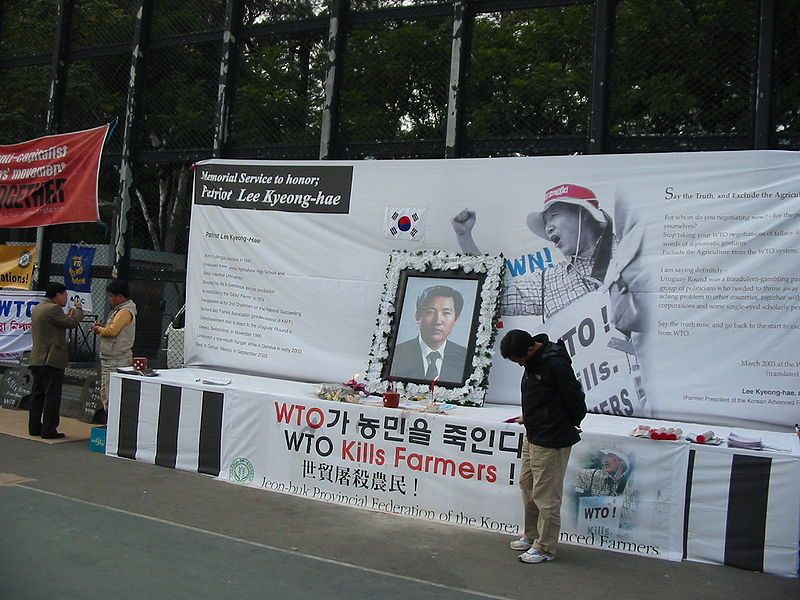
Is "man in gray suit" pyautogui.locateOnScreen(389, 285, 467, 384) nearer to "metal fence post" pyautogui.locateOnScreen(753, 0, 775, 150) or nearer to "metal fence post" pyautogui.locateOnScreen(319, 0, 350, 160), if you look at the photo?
"metal fence post" pyautogui.locateOnScreen(319, 0, 350, 160)

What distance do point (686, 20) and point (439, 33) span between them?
272cm

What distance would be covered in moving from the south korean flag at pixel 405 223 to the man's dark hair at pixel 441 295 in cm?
57

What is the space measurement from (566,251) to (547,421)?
1.99 metres

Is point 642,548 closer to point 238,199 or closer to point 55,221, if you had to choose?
point 238,199

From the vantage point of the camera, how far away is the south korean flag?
808 cm

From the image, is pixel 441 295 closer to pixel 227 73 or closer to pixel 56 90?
pixel 227 73

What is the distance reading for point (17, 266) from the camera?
41.6 ft

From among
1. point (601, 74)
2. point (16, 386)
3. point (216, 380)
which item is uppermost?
point (601, 74)

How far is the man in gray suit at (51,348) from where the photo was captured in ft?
30.2

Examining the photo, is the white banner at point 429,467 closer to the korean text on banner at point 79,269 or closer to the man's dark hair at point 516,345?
the man's dark hair at point 516,345

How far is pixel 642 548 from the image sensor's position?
6102 millimetres

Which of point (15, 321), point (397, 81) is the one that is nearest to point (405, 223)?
point (397, 81)

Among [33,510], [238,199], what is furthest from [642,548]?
[238,199]

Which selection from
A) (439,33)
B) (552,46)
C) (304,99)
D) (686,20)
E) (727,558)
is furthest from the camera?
(304,99)
